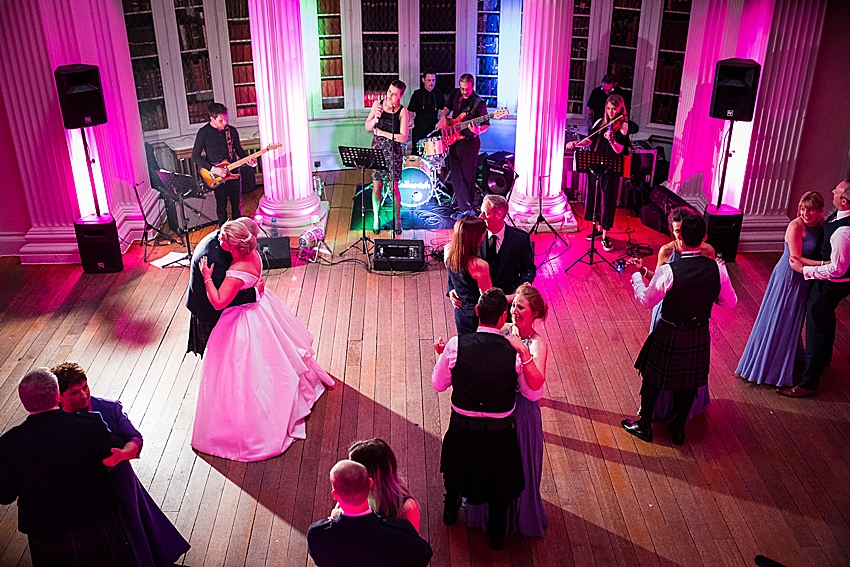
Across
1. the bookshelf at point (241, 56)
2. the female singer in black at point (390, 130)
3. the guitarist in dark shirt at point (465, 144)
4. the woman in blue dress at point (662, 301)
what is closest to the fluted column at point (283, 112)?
the female singer in black at point (390, 130)

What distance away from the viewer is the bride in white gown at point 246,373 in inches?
183

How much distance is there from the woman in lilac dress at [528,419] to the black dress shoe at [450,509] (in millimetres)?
74

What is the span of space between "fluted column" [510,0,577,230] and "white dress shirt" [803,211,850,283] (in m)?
3.32

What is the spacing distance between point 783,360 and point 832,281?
2.28 feet

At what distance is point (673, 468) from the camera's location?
487cm

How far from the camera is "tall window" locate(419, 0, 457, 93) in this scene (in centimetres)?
1048

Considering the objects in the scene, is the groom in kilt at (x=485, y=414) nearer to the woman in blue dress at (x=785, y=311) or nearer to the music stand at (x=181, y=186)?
the woman in blue dress at (x=785, y=311)

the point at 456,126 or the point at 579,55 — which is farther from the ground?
the point at 579,55

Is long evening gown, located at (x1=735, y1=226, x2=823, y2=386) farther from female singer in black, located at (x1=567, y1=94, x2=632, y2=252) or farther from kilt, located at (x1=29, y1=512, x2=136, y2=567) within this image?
kilt, located at (x1=29, y1=512, x2=136, y2=567)

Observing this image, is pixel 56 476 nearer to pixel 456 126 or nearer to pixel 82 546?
pixel 82 546

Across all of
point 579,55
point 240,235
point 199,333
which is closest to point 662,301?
point 240,235

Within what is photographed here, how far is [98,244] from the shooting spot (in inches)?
299

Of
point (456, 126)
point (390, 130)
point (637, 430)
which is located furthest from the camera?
point (456, 126)

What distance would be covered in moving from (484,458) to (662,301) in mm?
1601
